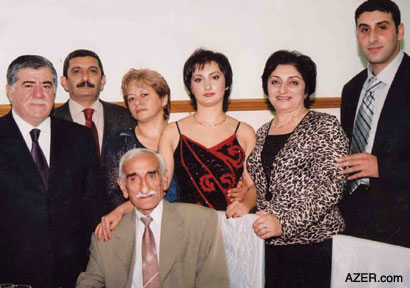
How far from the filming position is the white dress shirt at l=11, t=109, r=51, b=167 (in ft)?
7.93

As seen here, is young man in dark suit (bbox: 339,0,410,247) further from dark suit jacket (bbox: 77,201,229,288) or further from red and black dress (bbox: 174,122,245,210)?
dark suit jacket (bbox: 77,201,229,288)

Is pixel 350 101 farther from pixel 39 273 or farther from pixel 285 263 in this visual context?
pixel 39 273

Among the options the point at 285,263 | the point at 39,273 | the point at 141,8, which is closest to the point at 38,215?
the point at 39,273

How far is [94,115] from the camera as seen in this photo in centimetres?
316

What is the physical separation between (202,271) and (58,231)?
839 millimetres

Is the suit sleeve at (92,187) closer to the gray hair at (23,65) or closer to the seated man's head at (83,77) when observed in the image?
the gray hair at (23,65)

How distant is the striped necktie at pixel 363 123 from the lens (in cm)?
273

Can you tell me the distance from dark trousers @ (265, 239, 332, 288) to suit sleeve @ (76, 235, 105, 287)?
2.98ft

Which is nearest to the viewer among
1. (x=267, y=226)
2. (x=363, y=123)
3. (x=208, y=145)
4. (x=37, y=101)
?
(x=267, y=226)

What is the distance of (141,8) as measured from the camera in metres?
3.83

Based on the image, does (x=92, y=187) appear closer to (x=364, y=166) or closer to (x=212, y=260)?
(x=212, y=260)

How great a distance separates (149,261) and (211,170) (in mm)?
698

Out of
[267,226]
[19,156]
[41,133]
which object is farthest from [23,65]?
[267,226]

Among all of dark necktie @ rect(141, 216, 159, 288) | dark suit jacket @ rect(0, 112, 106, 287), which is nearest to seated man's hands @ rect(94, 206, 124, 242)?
dark necktie @ rect(141, 216, 159, 288)
